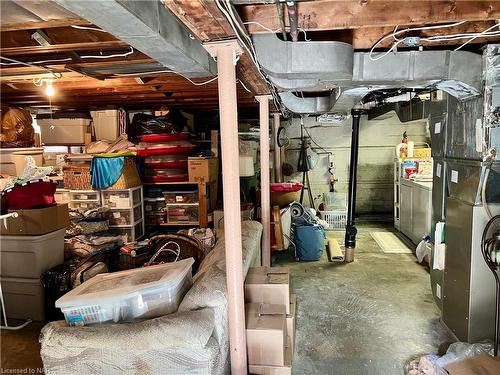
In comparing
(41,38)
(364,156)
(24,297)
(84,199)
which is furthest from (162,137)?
(364,156)

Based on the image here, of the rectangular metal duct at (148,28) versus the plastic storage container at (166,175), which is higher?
the rectangular metal duct at (148,28)

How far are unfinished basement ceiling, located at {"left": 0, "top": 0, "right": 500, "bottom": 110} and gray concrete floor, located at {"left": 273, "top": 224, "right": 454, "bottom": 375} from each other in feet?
7.03

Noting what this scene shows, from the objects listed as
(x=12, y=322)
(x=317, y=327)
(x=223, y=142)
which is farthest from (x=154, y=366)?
(x=12, y=322)

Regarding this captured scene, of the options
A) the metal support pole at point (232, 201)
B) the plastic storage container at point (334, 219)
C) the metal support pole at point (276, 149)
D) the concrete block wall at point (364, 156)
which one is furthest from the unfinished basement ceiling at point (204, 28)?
the concrete block wall at point (364, 156)

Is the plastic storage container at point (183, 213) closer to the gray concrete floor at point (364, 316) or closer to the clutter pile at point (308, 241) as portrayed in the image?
the gray concrete floor at point (364, 316)

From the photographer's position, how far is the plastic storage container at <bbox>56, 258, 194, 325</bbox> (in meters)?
1.74

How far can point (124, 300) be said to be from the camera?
1.77 metres

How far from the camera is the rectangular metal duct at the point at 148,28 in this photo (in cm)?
110

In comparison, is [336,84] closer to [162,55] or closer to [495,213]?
[162,55]

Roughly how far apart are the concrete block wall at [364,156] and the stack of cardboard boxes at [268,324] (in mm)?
4874

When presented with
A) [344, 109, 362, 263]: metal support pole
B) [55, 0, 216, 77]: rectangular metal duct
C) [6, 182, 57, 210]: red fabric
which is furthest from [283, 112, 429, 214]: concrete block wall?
[55, 0, 216, 77]: rectangular metal duct

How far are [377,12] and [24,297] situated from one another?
357 centimetres

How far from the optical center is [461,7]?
179 centimetres

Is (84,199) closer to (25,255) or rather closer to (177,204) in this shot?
(177,204)
